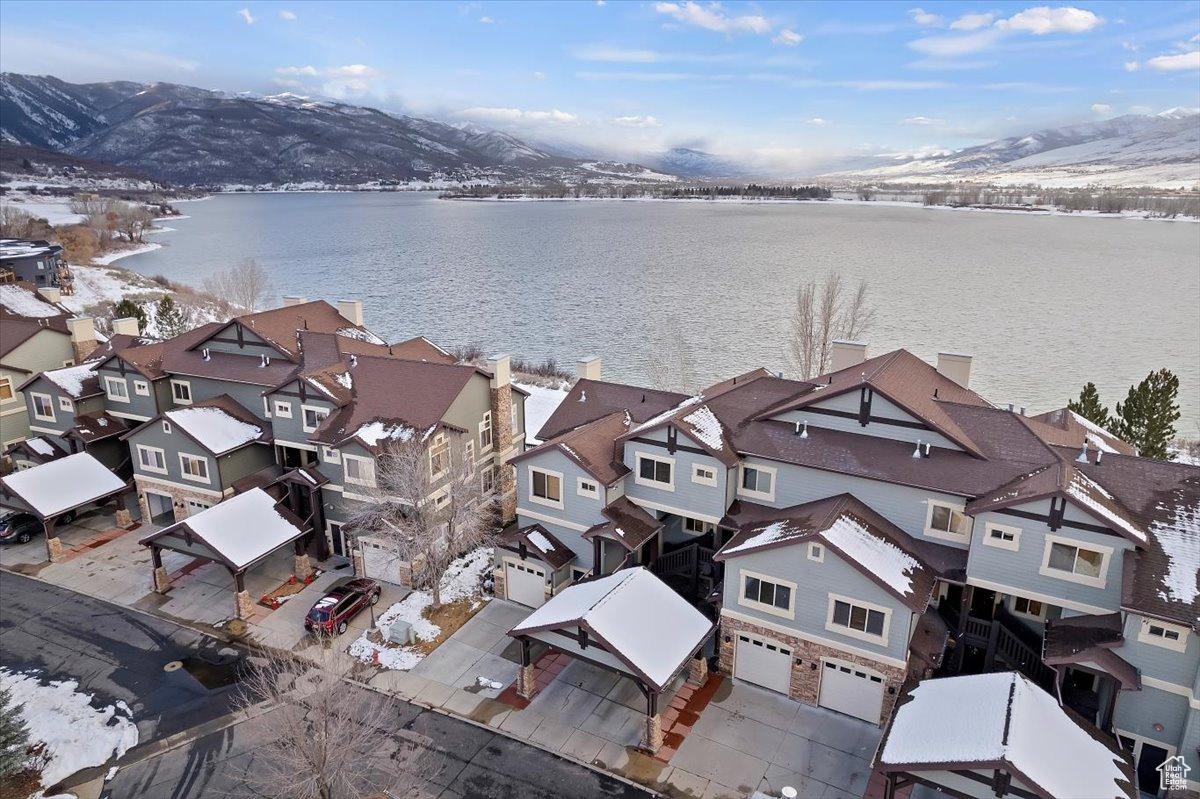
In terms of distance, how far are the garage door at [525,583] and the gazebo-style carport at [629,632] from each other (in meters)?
3.57

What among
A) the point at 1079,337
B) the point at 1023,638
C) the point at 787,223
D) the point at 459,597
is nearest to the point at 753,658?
the point at 1023,638

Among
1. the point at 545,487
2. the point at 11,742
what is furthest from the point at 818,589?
the point at 11,742

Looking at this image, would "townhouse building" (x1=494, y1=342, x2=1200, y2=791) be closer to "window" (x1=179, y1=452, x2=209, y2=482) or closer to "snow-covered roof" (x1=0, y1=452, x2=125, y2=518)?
"window" (x1=179, y1=452, x2=209, y2=482)

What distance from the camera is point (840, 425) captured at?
76.1 ft

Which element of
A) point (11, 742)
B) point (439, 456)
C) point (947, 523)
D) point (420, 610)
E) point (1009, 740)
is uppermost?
point (947, 523)

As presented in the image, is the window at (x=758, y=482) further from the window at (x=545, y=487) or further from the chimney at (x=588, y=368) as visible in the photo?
the chimney at (x=588, y=368)

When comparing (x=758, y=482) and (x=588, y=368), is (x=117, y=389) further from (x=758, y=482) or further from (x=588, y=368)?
Answer: (x=758, y=482)

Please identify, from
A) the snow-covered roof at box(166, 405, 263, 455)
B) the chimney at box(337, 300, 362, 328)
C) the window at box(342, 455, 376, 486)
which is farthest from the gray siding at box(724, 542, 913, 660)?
the chimney at box(337, 300, 362, 328)

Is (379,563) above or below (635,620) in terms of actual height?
below

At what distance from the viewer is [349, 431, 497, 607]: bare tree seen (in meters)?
26.0

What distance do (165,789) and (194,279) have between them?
10253 centimetres

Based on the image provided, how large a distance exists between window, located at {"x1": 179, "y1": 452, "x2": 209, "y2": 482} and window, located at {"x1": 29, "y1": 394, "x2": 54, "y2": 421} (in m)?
11.3

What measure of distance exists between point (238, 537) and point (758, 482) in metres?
20.0

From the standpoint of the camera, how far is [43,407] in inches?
1447
